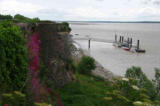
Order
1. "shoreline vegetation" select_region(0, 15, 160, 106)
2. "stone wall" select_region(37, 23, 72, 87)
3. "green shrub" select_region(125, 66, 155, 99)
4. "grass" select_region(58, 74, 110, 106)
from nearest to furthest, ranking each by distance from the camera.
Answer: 1. "shoreline vegetation" select_region(0, 15, 160, 106)
2. "grass" select_region(58, 74, 110, 106)
3. "stone wall" select_region(37, 23, 72, 87)
4. "green shrub" select_region(125, 66, 155, 99)

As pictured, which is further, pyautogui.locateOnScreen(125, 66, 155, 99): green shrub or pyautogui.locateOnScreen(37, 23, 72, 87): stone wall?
pyautogui.locateOnScreen(125, 66, 155, 99): green shrub

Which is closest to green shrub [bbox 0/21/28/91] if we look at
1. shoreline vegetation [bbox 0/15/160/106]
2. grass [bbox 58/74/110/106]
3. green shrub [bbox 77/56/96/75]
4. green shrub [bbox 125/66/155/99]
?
shoreline vegetation [bbox 0/15/160/106]

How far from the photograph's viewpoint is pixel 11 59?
4.67 metres

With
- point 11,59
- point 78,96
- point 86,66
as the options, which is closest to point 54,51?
point 78,96

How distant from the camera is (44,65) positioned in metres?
7.86

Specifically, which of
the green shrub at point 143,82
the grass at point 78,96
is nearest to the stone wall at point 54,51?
the grass at point 78,96

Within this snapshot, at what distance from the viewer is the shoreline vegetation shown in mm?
4527

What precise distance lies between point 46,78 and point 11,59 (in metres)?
3.27

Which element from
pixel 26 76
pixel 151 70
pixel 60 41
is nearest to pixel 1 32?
pixel 26 76

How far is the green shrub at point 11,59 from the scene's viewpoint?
4.41 metres

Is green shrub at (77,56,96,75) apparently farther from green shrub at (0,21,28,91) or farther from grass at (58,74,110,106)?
green shrub at (0,21,28,91)

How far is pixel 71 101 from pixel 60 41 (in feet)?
9.42

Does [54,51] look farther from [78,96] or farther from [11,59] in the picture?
[11,59]

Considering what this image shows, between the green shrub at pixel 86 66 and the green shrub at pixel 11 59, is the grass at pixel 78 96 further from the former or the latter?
the green shrub at pixel 86 66
